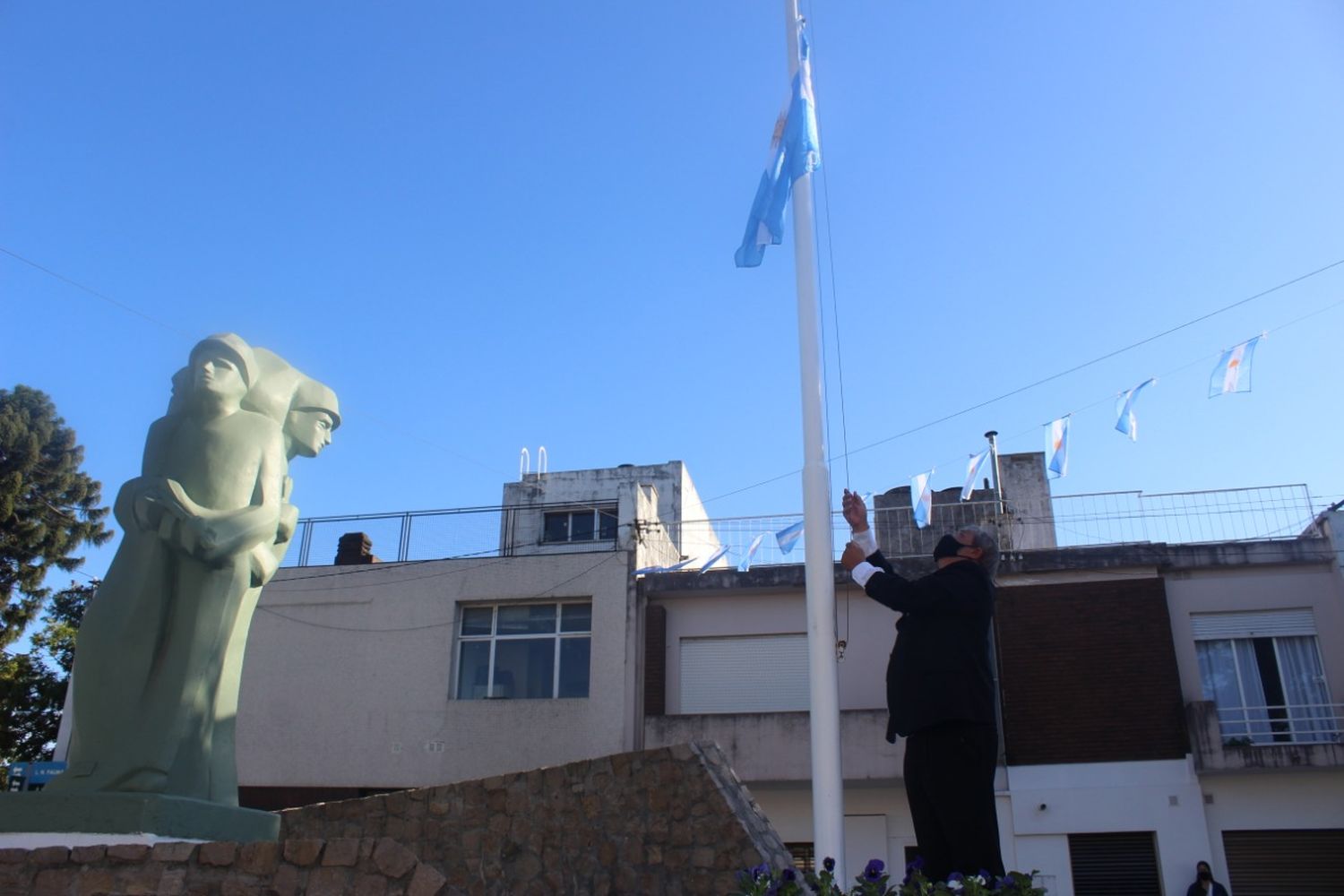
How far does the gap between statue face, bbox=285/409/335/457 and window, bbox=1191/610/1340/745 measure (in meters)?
14.7

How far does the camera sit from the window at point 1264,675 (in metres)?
17.5

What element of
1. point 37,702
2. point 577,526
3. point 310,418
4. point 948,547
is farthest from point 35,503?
point 948,547

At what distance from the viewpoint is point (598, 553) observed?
20.0m

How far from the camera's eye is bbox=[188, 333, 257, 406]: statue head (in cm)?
714

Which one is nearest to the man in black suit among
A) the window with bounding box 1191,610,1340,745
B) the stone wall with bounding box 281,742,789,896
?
the stone wall with bounding box 281,742,789,896

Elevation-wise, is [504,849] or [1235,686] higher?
[1235,686]

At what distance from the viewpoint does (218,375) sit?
23.6 ft

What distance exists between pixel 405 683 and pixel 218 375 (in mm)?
13334

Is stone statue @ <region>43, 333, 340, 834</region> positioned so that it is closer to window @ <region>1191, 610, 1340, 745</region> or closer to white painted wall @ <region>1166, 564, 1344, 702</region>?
white painted wall @ <region>1166, 564, 1344, 702</region>

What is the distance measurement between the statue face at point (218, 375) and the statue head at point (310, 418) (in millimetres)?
460

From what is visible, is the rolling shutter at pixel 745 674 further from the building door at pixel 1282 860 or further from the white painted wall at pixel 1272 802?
the building door at pixel 1282 860

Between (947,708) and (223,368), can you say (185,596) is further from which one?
(947,708)

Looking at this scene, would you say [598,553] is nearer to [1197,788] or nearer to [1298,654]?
[1197,788]

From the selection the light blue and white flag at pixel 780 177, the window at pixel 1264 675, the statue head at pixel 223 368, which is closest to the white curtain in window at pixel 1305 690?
the window at pixel 1264 675
